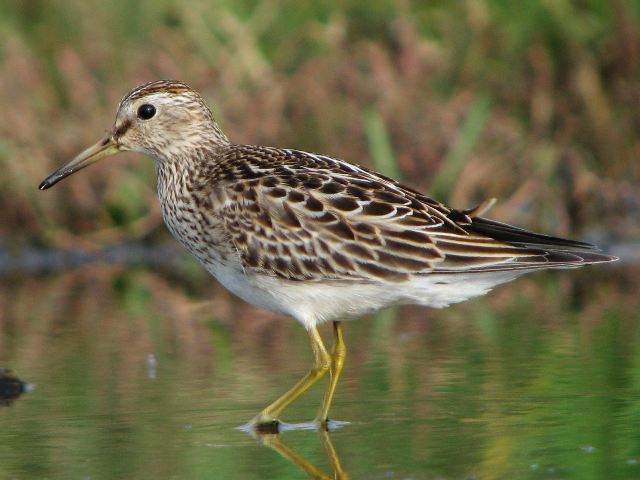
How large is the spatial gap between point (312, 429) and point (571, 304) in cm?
400

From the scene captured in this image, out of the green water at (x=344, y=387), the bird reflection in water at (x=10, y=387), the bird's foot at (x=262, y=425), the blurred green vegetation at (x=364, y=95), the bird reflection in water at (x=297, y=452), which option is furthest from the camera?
the blurred green vegetation at (x=364, y=95)

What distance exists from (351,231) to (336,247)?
119 mm

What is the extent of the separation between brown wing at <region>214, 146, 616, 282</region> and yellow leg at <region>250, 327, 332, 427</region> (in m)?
0.39

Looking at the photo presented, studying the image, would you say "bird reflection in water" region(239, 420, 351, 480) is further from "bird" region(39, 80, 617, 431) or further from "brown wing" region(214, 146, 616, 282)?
"brown wing" region(214, 146, 616, 282)

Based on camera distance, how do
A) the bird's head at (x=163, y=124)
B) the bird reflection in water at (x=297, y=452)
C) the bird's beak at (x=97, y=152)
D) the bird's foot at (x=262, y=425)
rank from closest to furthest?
the bird reflection in water at (x=297, y=452), the bird's foot at (x=262, y=425), the bird's head at (x=163, y=124), the bird's beak at (x=97, y=152)

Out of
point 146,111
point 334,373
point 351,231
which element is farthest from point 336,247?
point 146,111

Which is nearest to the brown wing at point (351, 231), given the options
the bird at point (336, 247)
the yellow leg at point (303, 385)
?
the bird at point (336, 247)

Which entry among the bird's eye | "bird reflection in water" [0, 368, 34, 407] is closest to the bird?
the bird's eye

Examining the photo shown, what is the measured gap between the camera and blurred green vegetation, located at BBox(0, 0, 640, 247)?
45.4ft

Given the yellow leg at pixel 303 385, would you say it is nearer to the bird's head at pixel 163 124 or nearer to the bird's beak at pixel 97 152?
the bird's head at pixel 163 124

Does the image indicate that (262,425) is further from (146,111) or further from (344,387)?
(146,111)

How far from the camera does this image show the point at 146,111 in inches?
347

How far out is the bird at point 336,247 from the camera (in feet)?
25.1

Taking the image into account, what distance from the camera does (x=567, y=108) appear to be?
14898 mm
